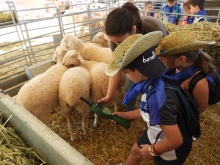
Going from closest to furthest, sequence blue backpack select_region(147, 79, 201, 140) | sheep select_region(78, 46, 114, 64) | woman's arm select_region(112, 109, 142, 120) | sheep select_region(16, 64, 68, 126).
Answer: blue backpack select_region(147, 79, 201, 140) < woman's arm select_region(112, 109, 142, 120) < sheep select_region(16, 64, 68, 126) < sheep select_region(78, 46, 114, 64)

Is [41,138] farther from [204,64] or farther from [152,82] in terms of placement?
[204,64]

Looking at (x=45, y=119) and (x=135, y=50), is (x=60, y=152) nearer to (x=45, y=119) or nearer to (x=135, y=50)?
(x=135, y=50)

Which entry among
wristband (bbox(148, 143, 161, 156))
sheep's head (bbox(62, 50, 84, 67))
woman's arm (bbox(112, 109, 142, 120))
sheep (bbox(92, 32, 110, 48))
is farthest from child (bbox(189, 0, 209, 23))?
wristband (bbox(148, 143, 161, 156))

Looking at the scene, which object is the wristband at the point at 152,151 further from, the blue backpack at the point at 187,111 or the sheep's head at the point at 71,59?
the sheep's head at the point at 71,59

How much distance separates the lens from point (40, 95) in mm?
2094

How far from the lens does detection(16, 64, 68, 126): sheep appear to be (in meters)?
2.03

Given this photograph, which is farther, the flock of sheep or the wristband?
the flock of sheep

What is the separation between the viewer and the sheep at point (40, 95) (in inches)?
80.0

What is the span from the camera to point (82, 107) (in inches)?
92.0

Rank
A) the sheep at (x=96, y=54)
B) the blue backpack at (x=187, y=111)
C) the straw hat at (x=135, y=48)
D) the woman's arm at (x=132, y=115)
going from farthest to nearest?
the sheep at (x=96, y=54) < the woman's arm at (x=132, y=115) < the blue backpack at (x=187, y=111) < the straw hat at (x=135, y=48)

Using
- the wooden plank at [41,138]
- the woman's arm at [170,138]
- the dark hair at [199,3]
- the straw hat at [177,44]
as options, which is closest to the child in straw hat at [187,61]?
the straw hat at [177,44]

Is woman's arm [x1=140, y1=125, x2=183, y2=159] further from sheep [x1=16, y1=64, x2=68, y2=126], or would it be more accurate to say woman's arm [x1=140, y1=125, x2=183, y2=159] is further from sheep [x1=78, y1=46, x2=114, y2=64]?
sheep [x1=78, y1=46, x2=114, y2=64]

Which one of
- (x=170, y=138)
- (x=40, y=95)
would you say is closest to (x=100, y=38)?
(x=40, y=95)

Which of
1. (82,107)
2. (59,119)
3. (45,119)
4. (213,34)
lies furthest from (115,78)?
(213,34)
